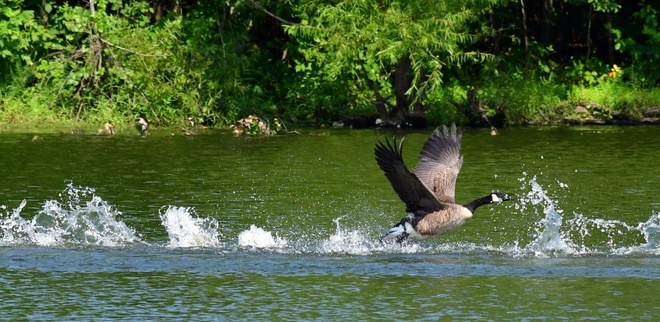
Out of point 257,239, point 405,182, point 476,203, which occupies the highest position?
point 405,182

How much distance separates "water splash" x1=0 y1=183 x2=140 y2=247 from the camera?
36.8 ft

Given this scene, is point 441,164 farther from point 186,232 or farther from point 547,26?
point 547,26

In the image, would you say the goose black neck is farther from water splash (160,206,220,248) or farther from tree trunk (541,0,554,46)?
tree trunk (541,0,554,46)

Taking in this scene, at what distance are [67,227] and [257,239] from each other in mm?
1884

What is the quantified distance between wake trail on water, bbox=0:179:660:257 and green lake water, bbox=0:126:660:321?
0.07 ft

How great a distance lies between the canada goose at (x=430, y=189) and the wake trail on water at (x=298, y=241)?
0.19 m

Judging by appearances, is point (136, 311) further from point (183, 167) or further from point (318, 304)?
point (183, 167)

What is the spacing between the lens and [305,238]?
11.5m

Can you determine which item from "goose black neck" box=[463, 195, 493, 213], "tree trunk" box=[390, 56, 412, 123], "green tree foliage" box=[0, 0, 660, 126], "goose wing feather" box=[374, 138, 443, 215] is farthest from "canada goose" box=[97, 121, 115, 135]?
"goose black neck" box=[463, 195, 493, 213]

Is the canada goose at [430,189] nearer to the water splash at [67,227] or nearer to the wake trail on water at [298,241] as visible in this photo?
the wake trail on water at [298,241]

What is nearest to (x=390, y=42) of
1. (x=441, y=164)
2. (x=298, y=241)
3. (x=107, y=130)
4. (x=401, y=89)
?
(x=401, y=89)

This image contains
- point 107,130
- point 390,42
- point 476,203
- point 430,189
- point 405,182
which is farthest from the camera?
point 390,42

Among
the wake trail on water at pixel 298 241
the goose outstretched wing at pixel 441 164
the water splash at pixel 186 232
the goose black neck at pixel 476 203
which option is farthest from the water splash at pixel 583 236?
the water splash at pixel 186 232

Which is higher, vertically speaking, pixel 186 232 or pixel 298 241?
pixel 186 232
